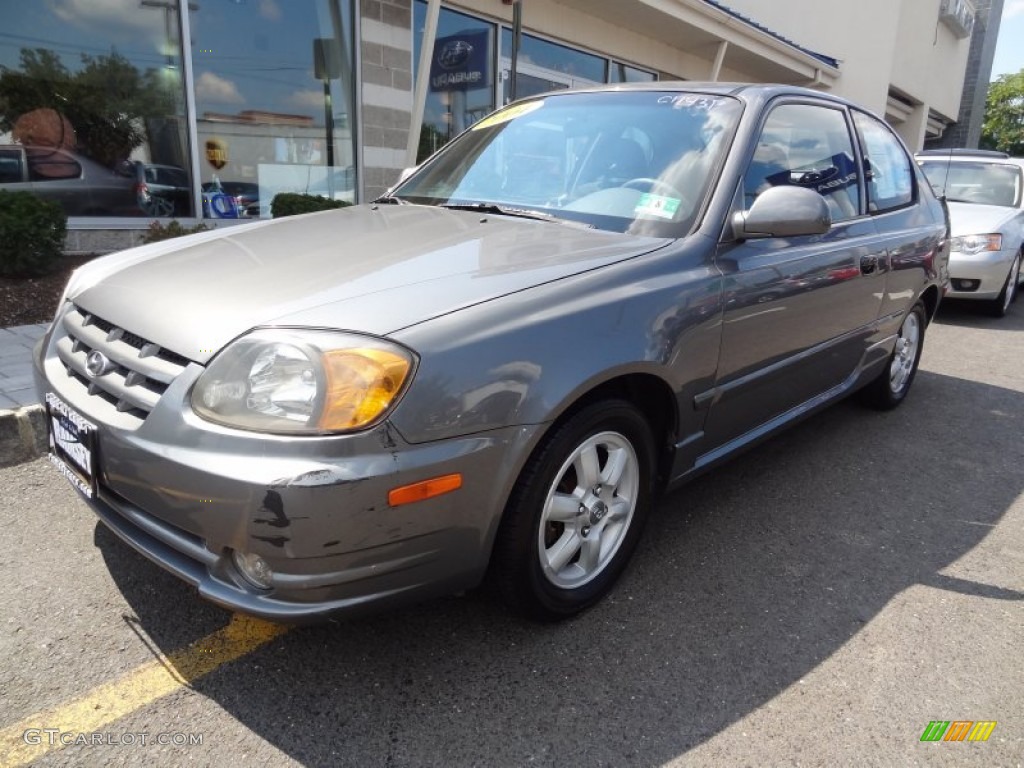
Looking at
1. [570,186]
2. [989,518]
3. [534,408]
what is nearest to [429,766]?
[534,408]

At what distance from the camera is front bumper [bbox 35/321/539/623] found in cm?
164

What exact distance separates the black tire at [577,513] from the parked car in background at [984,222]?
5565mm

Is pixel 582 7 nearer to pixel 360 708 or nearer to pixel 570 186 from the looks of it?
pixel 570 186

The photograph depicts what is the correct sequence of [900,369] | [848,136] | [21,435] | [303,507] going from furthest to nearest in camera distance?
[900,369] < [848,136] < [21,435] < [303,507]

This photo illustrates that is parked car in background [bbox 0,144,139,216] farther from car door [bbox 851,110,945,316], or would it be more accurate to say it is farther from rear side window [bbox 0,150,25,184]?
car door [bbox 851,110,945,316]

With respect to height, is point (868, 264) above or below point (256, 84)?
below

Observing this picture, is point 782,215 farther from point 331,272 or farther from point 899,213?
point 899,213

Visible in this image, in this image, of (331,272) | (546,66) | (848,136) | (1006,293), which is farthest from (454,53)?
(331,272)

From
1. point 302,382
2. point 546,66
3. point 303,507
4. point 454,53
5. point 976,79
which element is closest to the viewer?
point 303,507

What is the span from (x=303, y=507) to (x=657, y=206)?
1.64 m

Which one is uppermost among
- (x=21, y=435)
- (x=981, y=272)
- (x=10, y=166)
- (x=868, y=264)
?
(x=10, y=166)

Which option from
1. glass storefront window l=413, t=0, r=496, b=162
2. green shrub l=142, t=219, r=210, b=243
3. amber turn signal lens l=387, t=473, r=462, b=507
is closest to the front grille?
amber turn signal lens l=387, t=473, r=462, b=507

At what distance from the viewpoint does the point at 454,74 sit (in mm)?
9188

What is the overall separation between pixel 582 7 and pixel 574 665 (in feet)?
33.0
